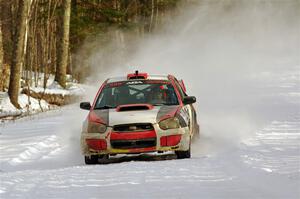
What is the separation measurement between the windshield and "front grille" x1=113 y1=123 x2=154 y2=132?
1.01m

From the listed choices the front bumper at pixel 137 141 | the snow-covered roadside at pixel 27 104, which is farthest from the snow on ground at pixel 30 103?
the front bumper at pixel 137 141

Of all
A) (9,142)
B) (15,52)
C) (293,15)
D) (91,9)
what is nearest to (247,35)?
(293,15)

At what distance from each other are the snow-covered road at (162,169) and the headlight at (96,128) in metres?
0.59

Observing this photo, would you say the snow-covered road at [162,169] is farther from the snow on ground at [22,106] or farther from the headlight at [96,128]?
the snow on ground at [22,106]

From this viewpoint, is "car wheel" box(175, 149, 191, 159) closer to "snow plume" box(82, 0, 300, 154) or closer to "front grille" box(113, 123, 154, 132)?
"front grille" box(113, 123, 154, 132)

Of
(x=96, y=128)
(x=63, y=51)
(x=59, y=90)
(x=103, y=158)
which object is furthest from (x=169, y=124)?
(x=63, y=51)

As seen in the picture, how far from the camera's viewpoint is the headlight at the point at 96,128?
8.97 metres

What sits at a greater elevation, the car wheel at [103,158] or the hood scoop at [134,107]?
the hood scoop at [134,107]

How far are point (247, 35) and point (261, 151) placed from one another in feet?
204

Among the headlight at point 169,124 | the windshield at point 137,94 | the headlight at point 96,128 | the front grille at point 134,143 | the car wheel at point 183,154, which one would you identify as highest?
the windshield at point 137,94

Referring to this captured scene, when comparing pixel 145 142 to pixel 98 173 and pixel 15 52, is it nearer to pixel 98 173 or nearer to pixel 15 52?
pixel 98 173

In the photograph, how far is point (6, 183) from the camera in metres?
6.87

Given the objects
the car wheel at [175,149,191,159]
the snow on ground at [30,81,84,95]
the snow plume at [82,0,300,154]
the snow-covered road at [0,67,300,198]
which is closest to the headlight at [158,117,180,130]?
the car wheel at [175,149,191,159]

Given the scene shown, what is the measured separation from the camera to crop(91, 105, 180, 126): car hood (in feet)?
29.3
